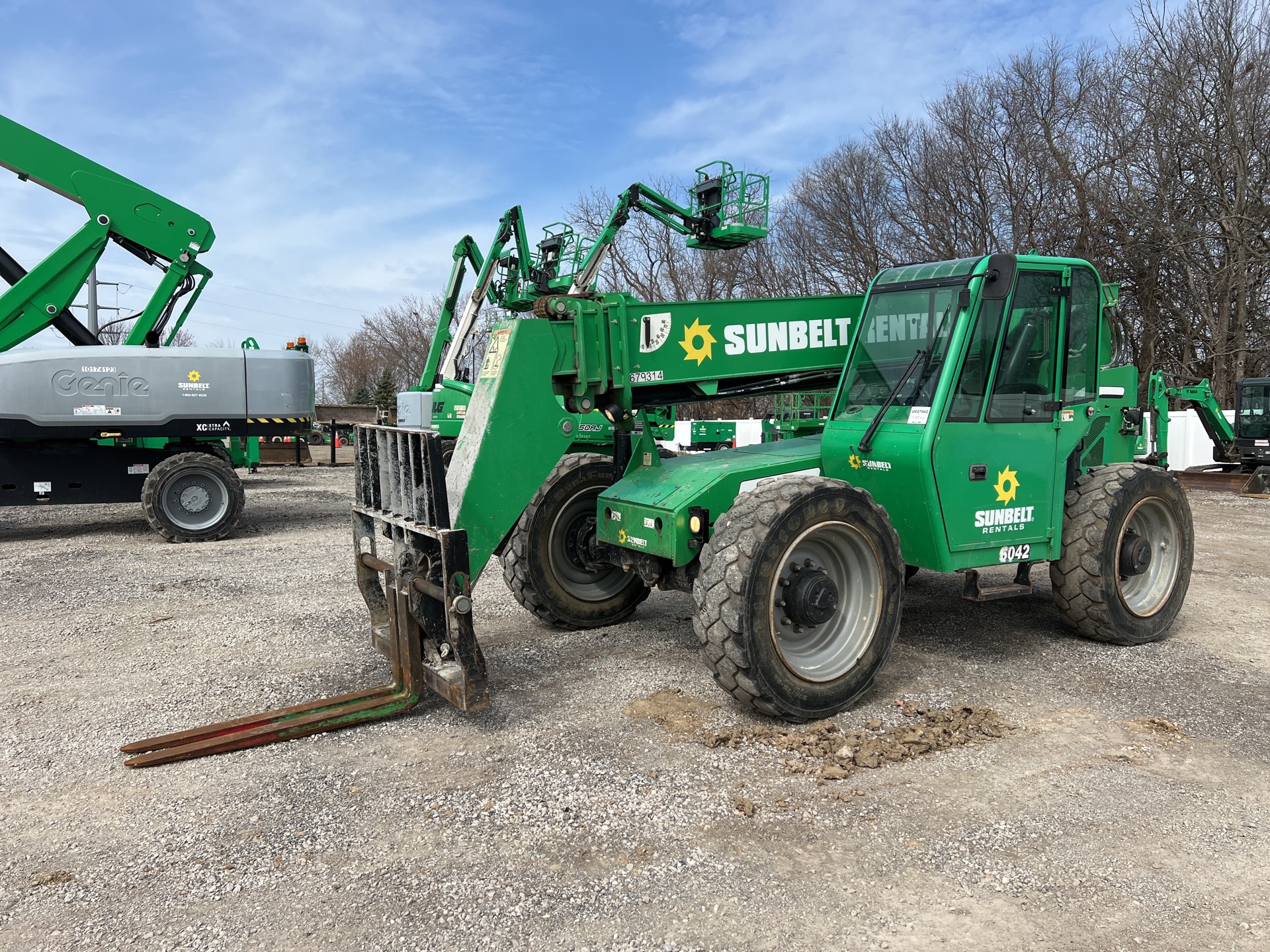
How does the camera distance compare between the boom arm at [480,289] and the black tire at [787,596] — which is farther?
the boom arm at [480,289]

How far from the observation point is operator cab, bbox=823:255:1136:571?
204 inches

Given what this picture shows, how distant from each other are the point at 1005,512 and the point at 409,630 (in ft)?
11.7

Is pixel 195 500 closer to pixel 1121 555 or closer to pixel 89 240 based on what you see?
pixel 89 240

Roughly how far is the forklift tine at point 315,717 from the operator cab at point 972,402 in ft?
9.01

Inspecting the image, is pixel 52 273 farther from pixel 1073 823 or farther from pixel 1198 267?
pixel 1198 267

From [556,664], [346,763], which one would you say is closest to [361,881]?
[346,763]

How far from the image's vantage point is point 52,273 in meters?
11.6

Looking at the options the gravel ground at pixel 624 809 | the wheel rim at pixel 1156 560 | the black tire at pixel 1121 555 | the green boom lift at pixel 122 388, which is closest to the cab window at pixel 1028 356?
the black tire at pixel 1121 555

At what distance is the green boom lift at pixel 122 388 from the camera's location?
10.7 m

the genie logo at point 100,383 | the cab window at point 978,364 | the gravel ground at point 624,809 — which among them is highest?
the genie logo at point 100,383

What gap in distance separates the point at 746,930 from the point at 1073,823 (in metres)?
1.60

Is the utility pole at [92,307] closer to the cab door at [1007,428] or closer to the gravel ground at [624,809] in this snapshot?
the gravel ground at [624,809]

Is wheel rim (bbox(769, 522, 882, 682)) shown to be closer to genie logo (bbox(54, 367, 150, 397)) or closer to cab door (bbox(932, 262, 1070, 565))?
cab door (bbox(932, 262, 1070, 565))

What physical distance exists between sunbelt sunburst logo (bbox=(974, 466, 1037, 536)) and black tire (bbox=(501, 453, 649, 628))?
2291 millimetres
